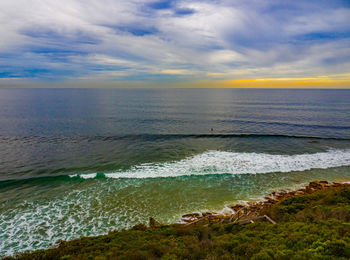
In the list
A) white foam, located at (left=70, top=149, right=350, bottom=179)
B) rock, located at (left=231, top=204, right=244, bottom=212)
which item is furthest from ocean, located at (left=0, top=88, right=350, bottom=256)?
rock, located at (left=231, top=204, right=244, bottom=212)

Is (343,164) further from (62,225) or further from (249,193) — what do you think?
(62,225)

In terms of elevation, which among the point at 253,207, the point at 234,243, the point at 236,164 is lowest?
the point at 253,207

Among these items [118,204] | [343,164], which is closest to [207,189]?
[118,204]

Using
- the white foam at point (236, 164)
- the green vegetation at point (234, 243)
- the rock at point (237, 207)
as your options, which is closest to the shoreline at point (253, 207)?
the rock at point (237, 207)

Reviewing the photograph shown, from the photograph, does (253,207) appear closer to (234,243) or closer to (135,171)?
(234,243)

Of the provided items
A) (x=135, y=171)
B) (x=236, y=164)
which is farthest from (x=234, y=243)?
(x=236, y=164)

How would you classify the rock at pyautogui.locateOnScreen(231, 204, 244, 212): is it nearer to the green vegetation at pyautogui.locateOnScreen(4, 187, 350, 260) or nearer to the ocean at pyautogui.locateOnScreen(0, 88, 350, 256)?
the ocean at pyautogui.locateOnScreen(0, 88, 350, 256)
